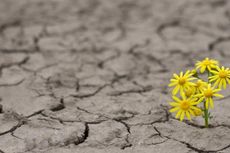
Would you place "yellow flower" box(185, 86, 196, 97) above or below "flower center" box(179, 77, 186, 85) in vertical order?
below

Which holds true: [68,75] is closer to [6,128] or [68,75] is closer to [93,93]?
[93,93]

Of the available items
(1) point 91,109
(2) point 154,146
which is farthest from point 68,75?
(2) point 154,146

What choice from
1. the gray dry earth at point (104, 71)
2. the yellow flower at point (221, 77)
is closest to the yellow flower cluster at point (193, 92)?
the yellow flower at point (221, 77)

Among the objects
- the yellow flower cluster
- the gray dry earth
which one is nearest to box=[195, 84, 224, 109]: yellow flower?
the yellow flower cluster

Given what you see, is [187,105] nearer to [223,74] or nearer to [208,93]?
[208,93]

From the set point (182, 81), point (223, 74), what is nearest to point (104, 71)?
point (182, 81)

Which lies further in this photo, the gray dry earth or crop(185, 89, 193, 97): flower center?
the gray dry earth

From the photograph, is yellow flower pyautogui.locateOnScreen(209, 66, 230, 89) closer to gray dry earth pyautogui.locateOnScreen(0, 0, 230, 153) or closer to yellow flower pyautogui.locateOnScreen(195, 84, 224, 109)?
yellow flower pyautogui.locateOnScreen(195, 84, 224, 109)

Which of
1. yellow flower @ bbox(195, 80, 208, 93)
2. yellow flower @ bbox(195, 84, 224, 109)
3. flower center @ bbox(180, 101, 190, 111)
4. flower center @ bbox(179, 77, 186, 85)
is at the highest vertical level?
flower center @ bbox(179, 77, 186, 85)
